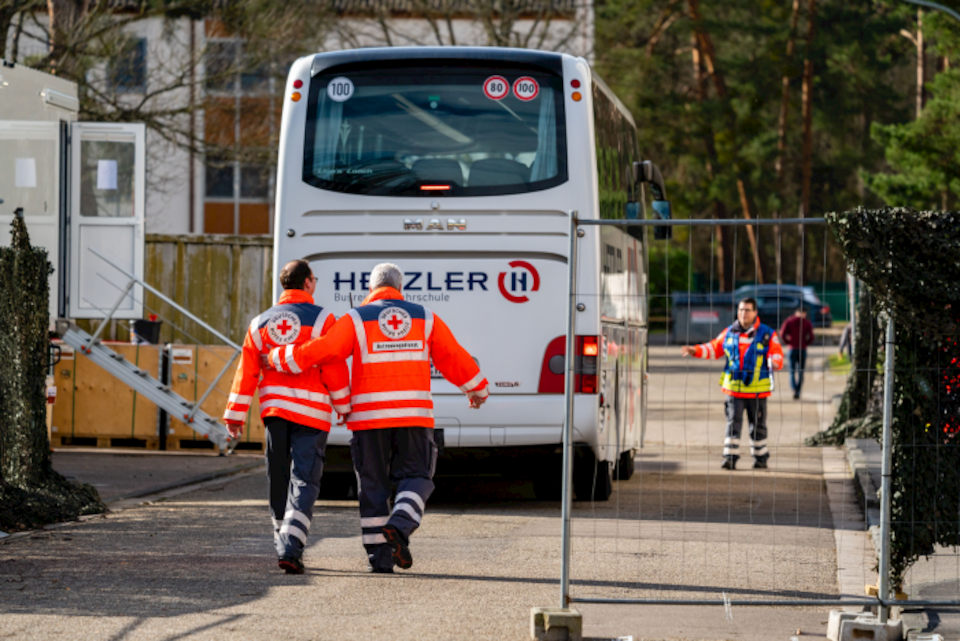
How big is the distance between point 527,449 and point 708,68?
36938mm

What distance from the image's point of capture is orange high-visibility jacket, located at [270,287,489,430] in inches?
291

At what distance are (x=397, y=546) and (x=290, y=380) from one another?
Result: 1.11 m

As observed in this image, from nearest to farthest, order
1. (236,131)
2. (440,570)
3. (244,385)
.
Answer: (244,385) → (440,570) → (236,131)

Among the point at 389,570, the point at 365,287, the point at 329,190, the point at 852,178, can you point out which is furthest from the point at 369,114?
the point at 852,178

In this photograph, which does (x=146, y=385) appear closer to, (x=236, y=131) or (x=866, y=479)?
(x=866, y=479)

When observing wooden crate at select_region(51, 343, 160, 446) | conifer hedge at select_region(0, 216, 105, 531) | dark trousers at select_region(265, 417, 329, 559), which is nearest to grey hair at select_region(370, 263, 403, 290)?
dark trousers at select_region(265, 417, 329, 559)

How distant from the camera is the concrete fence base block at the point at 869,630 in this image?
5.63m

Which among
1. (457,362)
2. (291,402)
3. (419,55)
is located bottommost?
(291,402)

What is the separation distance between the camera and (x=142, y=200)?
1365cm

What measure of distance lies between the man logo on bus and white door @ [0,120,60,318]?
4.99 meters

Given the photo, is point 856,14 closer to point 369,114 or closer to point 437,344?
point 369,114

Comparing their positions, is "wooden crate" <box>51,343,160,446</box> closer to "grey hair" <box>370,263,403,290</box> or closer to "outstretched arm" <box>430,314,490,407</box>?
"grey hair" <box>370,263,403,290</box>

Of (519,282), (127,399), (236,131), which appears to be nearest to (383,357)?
(519,282)

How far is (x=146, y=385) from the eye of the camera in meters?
14.0
